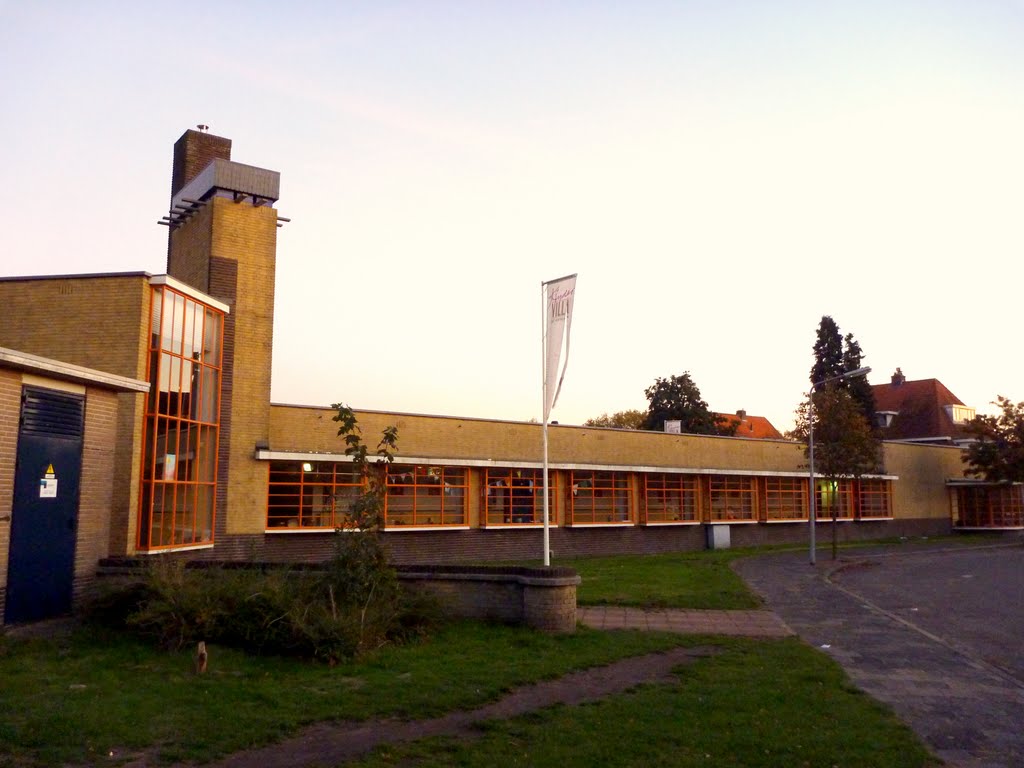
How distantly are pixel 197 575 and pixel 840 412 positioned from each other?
24963 millimetres

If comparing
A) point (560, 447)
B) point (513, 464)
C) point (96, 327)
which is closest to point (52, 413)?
point (96, 327)

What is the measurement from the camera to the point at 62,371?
12258 mm

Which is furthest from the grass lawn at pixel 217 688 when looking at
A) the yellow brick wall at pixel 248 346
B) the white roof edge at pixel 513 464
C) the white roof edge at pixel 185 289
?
the white roof edge at pixel 513 464

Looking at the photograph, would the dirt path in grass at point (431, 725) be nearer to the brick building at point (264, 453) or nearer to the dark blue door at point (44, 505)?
the brick building at point (264, 453)

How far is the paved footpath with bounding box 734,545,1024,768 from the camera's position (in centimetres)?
821

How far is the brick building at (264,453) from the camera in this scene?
53.2ft

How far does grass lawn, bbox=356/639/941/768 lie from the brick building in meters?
6.07

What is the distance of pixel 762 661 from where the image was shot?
11102 mm

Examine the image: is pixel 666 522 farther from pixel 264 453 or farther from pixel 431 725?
pixel 431 725

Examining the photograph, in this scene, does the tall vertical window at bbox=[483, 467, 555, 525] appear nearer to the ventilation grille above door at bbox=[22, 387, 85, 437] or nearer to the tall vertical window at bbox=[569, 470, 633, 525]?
the tall vertical window at bbox=[569, 470, 633, 525]

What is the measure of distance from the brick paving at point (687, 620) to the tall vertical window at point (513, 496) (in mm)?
11495

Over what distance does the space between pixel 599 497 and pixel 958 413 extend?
40.6 meters

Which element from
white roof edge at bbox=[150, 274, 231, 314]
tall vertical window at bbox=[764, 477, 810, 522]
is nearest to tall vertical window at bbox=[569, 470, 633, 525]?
tall vertical window at bbox=[764, 477, 810, 522]

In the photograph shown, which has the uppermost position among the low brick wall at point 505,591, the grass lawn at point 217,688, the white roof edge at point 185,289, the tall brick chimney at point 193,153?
the tall brick chimney at point 193,153
